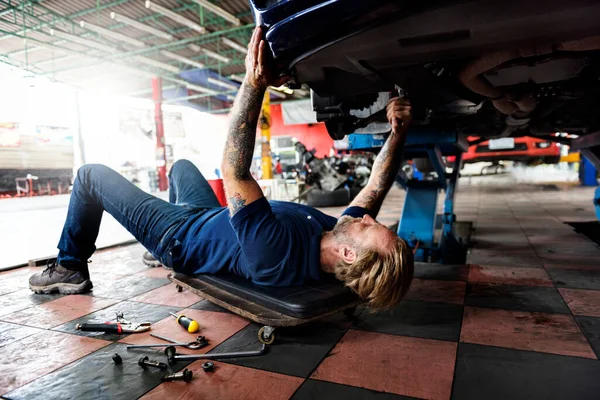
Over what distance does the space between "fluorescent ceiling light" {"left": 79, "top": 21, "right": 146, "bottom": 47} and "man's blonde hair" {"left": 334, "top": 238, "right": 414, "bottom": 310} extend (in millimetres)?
9258

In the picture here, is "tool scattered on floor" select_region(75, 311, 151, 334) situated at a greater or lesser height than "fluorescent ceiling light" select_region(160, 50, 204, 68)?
lesser

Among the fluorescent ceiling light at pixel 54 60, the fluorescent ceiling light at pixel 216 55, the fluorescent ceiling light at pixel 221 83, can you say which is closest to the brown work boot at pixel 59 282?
the fluorescent ceiling light at pixel 216 55

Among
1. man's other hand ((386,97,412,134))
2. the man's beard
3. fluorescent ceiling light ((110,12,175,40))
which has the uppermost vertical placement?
fluorescent ceiling light ((110,12,175,40))

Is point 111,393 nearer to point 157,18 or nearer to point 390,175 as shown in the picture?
point 390,175

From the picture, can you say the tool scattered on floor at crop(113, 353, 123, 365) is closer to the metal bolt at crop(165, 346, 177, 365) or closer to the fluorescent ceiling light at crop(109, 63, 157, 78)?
the metal bolt at crop(165, 346, 177, 365)

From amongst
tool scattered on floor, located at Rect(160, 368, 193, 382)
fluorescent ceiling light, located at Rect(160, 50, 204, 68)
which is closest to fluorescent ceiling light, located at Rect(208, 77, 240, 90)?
fluorescent ceiling light, located at Rect(160, 50, 204, 68)

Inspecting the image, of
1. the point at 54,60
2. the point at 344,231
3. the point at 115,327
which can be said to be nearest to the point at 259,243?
the point at 344,231

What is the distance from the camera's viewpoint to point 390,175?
1.88 m

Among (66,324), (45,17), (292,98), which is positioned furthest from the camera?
(292,98)

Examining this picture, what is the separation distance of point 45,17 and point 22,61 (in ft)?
13.0

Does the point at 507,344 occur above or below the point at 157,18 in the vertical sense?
below

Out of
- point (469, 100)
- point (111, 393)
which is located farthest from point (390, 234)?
point (111, 393)

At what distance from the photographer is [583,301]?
175cm

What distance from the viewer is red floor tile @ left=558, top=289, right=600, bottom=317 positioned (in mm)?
1623
